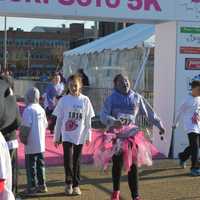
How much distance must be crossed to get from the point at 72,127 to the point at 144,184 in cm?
171

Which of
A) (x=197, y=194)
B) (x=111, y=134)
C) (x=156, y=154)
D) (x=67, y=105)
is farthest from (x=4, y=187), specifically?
(x=156, y=154)

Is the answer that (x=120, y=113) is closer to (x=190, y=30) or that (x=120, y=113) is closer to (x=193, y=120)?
(x=193, y=120)

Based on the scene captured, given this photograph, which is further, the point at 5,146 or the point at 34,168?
the point at 34,168

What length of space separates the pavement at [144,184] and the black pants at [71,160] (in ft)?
1.00

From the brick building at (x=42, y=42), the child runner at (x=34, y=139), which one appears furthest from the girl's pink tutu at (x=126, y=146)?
the brick building at (x=42, y=42)

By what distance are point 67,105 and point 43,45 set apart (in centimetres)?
10807

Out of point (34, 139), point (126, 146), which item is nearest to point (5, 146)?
point (126, 146)

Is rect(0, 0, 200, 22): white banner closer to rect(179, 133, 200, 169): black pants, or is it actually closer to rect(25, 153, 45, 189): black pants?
rect(179, 133, 200, 169): black pants

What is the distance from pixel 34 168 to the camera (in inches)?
320

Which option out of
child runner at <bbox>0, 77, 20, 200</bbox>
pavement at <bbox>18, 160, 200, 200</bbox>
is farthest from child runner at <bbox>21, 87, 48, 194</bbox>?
child runner at <bbox>0, 77, 20, 200</bbox>

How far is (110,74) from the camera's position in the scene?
22422 millimetres

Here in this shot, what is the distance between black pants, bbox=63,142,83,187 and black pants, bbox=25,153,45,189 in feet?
1.21

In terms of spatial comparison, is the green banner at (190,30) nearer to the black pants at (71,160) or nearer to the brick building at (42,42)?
the black pants at (71,160)

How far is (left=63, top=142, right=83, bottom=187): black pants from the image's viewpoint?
8086 mm
